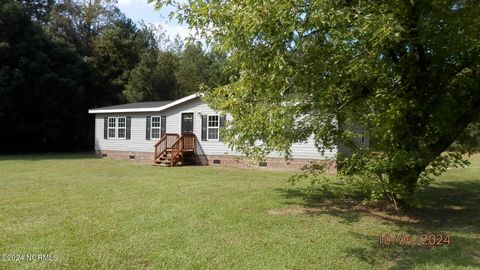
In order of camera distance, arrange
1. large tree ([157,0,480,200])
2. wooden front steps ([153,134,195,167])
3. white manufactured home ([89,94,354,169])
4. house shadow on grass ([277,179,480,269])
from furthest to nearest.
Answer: wooden front steps ([153,134,195,167])
white manufactured home ([89,94,354,169])
large tree ([157,0,480,200])
house shadow on grass ([277,179,480,269])

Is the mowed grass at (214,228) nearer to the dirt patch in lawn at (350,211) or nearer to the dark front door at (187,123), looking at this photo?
the dirt patch in lawn at (350,211)

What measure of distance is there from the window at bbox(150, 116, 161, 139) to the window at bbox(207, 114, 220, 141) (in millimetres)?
3018

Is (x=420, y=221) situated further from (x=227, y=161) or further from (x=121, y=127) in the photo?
(x=121, y=127)

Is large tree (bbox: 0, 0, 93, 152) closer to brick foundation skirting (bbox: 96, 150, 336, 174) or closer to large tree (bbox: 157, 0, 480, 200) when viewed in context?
brick foundation skirting (bbox: 96, 150, 336, 174)

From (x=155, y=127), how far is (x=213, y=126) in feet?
11.6

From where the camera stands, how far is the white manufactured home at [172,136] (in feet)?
55.3

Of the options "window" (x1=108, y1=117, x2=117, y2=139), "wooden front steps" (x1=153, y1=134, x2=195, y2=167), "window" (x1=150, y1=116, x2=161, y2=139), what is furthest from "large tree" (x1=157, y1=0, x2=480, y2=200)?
"window" (x1=108, y1=117, x2=117, y2=139)

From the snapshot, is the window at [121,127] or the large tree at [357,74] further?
the window at [121,127]

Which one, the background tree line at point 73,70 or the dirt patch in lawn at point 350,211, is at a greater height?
the background tree line at point 73,70

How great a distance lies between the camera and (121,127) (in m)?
20.8

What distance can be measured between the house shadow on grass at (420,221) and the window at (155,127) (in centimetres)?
1042

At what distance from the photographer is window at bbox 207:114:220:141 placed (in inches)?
680

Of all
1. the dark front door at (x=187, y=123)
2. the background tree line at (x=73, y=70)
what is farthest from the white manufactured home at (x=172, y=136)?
the background tree line at (x=73, y=70)
